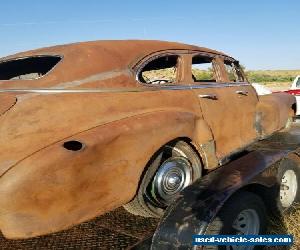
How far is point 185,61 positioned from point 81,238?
2.21 m

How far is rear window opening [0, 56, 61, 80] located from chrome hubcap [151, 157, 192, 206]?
1515 millimetres

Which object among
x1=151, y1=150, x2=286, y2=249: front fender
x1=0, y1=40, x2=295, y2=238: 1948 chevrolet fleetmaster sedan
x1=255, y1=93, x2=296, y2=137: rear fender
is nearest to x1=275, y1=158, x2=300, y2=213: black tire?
x1=151, y1=150, x2=286, y2=249: front fender

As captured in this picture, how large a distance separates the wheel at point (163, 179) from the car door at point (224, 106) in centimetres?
61

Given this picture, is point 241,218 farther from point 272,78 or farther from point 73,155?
point 272,78

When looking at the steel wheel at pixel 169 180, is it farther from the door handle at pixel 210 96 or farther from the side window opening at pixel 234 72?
the side window opening at pixel 234 72

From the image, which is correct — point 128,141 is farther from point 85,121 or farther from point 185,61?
point 185,61

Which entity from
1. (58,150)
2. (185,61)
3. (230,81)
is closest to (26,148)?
(58,150)

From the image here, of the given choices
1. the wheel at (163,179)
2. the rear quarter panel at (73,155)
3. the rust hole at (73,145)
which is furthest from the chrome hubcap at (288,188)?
the rust hole at (73,145)

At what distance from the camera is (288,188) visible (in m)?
3.68

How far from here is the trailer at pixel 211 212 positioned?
2.42m

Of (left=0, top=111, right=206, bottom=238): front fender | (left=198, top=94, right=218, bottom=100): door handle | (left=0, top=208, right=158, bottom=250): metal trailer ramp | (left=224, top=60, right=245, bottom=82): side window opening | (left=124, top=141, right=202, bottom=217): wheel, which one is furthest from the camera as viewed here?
(left=224, top=60, right=245, bottom=82): side window opening

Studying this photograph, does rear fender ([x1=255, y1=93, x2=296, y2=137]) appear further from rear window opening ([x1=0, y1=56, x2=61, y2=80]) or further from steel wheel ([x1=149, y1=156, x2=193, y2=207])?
rear window opening ([x1=0, y1=56, x2=61, y2=80])

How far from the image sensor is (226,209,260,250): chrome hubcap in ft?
8.95

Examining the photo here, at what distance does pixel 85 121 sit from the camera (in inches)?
108
